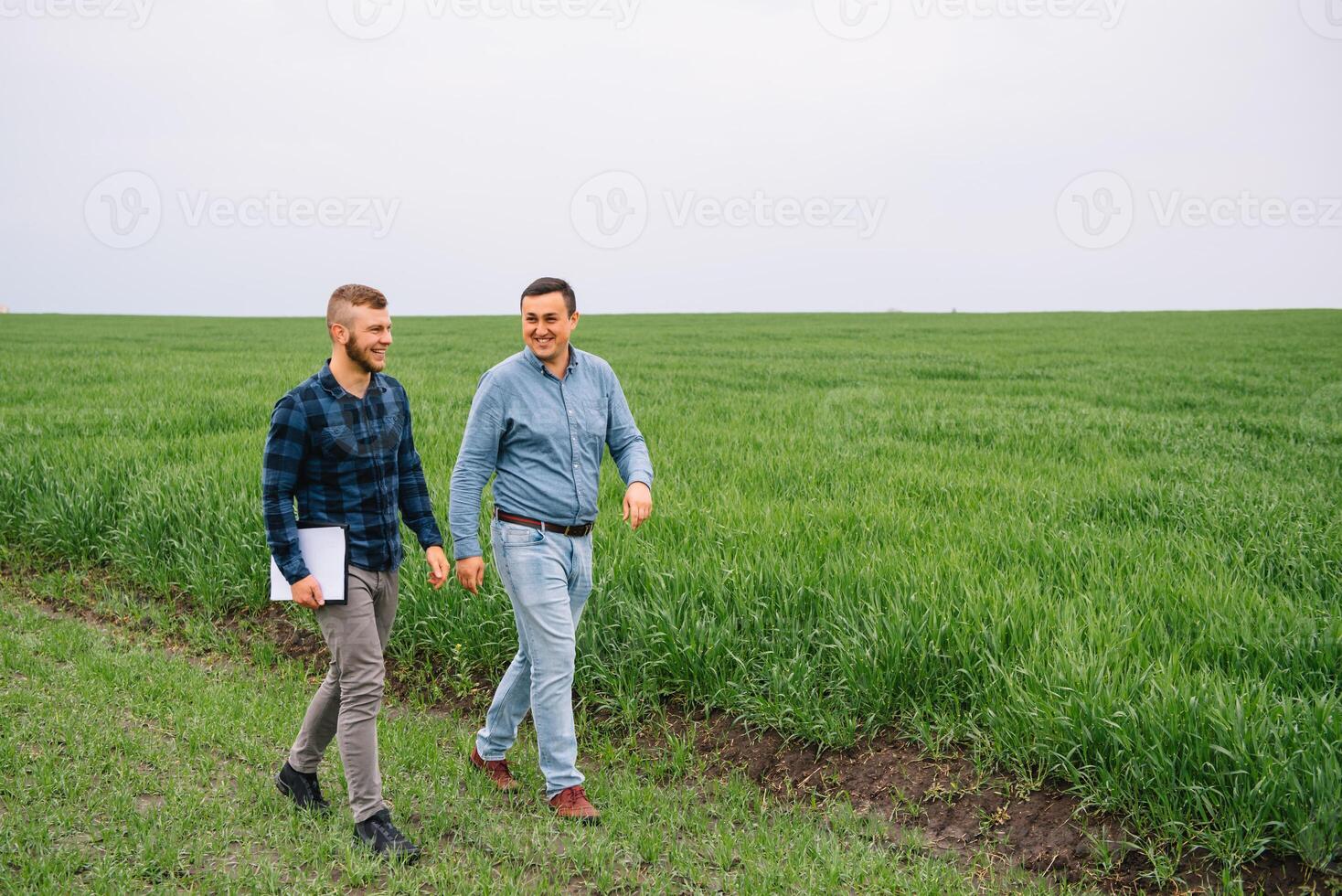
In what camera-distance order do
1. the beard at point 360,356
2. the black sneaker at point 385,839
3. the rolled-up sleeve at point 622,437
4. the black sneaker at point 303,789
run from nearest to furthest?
the black sneaker at point 385,839
the beard at point 360,356
the black sneaker at point 303,789
the rolled-up sleeve at point 622,437

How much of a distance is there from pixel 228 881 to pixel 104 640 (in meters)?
3.55

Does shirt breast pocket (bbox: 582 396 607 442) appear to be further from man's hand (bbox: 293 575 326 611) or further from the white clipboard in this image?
man's hand (bbox: 293 575 326 611)

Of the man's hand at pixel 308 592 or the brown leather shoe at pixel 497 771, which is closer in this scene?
the man's hand at pixel 308 592

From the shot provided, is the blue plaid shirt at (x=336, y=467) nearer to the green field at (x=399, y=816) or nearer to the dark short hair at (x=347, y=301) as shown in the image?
the dark short hair at (x=347, y=301)

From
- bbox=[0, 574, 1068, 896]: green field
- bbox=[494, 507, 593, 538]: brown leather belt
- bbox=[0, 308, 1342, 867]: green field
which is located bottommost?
bbox=[0, 574, 1068, 896]: green field

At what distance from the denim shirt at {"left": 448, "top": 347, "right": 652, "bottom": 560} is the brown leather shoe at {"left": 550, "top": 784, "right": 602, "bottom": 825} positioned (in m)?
1.06

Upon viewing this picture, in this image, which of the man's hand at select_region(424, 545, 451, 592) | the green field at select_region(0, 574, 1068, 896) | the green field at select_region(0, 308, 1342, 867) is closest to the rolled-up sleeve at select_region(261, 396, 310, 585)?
the man's hand at select_region(424, 545, 451, 592)

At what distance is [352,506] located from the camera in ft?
12.3

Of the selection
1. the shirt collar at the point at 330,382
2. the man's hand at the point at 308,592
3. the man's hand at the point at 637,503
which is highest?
the shirt collar at the point at 330,382

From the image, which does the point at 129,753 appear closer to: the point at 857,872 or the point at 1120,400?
the point at 857,872

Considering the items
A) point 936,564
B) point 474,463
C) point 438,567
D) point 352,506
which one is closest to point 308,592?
point 352,506

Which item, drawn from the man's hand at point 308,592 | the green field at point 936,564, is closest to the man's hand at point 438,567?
the man's hand at point 308,592

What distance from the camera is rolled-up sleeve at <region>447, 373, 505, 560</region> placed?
12.6ft

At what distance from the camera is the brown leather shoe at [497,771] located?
419cm
